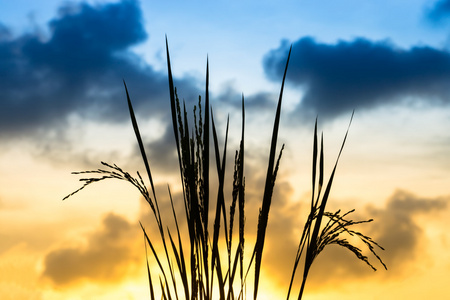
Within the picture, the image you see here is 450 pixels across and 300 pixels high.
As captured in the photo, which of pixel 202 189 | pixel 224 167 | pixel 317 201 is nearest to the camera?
pixel 202 189

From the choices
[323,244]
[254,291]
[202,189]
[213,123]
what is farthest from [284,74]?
[254,291]

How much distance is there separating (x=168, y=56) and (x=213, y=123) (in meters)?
0.34

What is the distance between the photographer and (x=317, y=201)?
6.53 feet

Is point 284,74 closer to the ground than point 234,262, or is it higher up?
higher up

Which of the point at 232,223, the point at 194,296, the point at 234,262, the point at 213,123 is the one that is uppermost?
the point at 213,123

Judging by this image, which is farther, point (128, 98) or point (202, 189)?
point (128, 98)

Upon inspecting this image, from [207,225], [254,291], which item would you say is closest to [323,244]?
[254,291]

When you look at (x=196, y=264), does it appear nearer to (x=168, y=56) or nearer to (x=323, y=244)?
(x=323, y=244)

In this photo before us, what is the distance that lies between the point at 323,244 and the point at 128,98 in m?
1.00

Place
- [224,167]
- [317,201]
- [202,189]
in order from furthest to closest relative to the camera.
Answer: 1. [317,201]
2. [224,167]
3. [202,189]

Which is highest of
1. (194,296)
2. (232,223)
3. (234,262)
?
(232,223)

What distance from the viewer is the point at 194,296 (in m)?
1.82

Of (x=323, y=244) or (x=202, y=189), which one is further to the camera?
(x=323, y=244)

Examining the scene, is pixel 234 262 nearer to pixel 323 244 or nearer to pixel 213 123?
pixel 323 244
